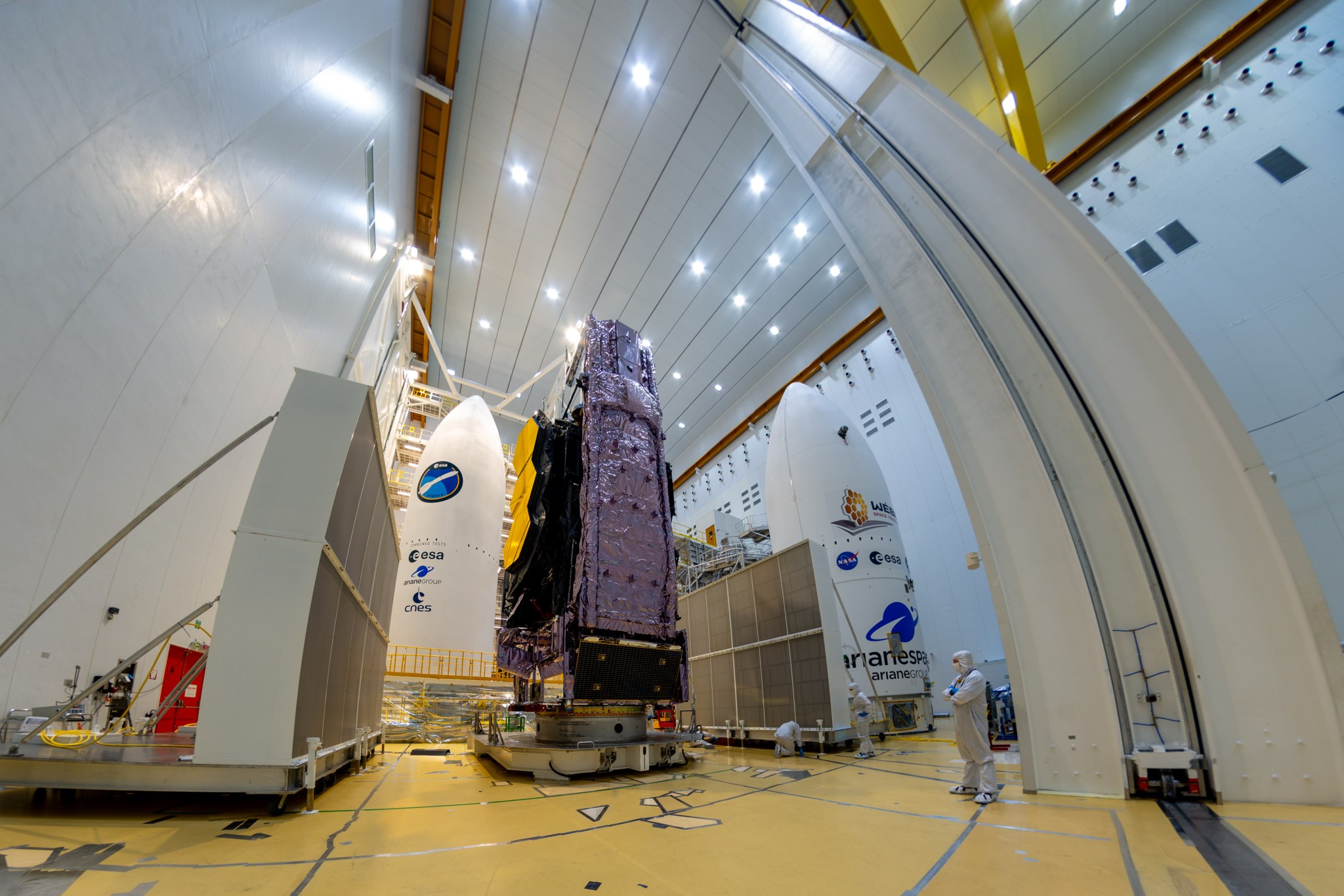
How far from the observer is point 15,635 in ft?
8.77

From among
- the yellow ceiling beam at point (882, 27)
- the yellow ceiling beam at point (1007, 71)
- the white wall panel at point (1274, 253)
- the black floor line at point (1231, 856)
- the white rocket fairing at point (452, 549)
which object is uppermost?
the yellow ceiling beam at point (882, 27)

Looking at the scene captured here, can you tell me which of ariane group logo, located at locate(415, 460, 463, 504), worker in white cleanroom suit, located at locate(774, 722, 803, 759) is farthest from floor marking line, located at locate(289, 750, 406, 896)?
ariane group logo, located at locate(415, 460, 463, 504)

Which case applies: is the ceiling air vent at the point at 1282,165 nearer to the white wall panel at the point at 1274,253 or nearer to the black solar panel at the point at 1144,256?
the white wall panel at the point at 1274,253

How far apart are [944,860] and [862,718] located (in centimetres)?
531

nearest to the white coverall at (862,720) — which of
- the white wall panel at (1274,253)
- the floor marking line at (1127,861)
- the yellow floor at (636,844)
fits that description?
the yellow floor at (636,844)

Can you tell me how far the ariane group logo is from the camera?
10391mm

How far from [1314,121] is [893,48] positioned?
274 inches

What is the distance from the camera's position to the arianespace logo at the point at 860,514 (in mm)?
9422

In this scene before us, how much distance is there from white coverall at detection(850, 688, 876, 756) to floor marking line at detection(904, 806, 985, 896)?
11.4 ft

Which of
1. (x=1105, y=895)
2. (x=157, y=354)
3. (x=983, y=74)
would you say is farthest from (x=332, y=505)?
(x=983, y=74)

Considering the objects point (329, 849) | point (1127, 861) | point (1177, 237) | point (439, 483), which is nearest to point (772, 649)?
point (1127, 861)

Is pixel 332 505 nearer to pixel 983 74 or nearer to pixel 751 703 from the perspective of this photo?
pixel 751 703

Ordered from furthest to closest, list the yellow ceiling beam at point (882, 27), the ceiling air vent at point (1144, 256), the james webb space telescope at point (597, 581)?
the yellow ceiling beam at point (882, 27) < the ceiling air vent at point (1144, 256) < the james webb space telescope at point (597, 581)

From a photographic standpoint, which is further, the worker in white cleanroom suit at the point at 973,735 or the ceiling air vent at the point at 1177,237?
the ceiling air vent at the point at 1177,237
